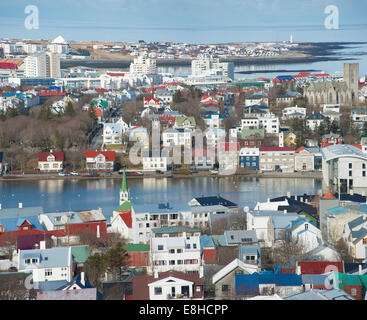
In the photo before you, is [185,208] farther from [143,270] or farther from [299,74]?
[299,74]

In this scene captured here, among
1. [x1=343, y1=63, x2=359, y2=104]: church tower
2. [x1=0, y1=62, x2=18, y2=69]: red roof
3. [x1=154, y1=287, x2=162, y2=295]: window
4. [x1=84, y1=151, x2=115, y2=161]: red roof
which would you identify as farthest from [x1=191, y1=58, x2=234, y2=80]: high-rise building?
[x1=154, y1=287, x2=162, y2=295]: window

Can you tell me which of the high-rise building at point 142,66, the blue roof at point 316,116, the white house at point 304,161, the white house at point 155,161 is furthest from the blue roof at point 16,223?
the high-rise building at point 142,66

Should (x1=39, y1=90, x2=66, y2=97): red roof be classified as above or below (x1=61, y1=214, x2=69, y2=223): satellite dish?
above

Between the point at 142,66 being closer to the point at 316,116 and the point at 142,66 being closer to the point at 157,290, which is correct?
the point at 316,116

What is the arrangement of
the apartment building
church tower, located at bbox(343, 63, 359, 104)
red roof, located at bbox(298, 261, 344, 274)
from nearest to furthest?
1. red roof, located at bbox(298, 261, 344, 274)
2. the apartment building
3. church tower, located at bbox(343, 63, 359, 104)

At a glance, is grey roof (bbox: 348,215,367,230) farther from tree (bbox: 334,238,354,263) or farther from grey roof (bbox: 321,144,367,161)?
grey roof (bbox: 321,144,367,161)
